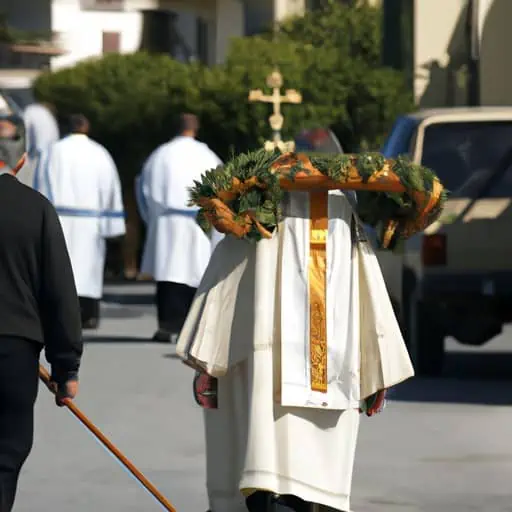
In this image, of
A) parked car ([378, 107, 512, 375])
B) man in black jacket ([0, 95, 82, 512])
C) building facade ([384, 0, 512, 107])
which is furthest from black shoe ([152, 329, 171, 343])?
building facade ([384, 0, 512, 107])

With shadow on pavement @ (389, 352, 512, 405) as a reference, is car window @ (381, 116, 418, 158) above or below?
above

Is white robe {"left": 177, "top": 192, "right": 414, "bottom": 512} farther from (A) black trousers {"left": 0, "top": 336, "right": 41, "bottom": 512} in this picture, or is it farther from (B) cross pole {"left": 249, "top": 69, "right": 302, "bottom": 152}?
(B) cross pole {"left": 249, "top": 69, "right": 302, "bottom": 152}

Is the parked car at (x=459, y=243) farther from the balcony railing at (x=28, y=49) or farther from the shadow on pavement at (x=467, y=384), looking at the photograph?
the balcony railing at (x=28, y=49)

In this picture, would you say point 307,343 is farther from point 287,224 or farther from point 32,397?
point 32,397

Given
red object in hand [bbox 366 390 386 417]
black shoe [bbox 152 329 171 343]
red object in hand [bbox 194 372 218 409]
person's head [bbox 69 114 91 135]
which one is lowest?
black shoe [bbox 152 329 171 343]

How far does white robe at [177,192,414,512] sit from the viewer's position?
771 cm

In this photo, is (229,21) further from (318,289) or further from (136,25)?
(318,289)

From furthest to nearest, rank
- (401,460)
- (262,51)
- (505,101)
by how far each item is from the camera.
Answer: (505,101) < (262,51) < (401,460)

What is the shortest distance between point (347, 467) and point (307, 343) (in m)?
0.49

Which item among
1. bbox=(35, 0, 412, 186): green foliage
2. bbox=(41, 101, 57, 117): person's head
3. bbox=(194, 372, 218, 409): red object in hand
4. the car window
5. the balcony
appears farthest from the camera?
the balcony

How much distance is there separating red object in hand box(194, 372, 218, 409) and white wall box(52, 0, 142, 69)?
45.2 meters

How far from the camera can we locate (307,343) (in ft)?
25.5

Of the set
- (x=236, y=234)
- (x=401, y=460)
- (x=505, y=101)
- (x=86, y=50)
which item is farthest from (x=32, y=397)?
(x=86, y=50)

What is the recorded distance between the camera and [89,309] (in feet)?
58.7
